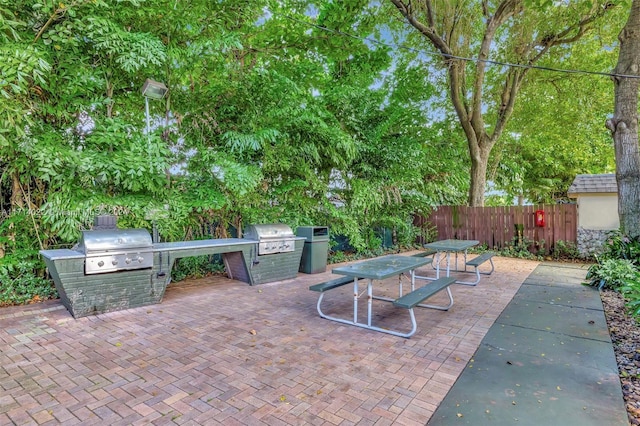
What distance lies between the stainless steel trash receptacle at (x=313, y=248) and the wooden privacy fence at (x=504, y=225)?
16.4ft

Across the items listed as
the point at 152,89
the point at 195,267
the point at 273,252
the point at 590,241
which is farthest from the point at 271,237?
the point at 590,241

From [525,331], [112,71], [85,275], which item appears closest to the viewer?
[525,331]

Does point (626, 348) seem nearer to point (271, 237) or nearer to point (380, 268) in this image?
point (380, 268)

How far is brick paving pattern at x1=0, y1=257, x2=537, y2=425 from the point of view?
2111 millimetres

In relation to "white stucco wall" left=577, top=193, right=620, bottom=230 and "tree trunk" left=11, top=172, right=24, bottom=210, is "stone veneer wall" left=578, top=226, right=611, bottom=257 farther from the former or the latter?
"tree trunk" left=11, top=172, right=24, bottom=210

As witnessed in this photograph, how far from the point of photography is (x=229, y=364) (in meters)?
2.76

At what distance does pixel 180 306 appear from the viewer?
4.41 metres

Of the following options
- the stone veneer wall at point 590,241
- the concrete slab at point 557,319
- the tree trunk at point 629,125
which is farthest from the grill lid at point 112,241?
the stone veneer wall at point 590,241

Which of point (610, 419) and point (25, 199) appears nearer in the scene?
point (610, 419)

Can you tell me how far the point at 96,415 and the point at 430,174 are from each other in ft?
32.4

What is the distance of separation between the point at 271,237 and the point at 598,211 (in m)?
7.98

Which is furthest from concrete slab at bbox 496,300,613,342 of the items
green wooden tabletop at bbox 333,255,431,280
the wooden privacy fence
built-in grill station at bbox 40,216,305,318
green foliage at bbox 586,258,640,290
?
the wooden privacy fence

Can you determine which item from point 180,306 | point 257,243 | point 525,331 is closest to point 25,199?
point 180,306

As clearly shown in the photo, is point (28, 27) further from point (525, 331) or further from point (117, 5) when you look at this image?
point (525, 331)
